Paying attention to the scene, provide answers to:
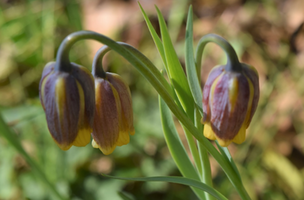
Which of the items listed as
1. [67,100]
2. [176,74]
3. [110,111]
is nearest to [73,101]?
[67,100]

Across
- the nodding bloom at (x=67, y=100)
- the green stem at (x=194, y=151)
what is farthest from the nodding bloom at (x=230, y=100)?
the nodding bloom at (x=67, y=100)

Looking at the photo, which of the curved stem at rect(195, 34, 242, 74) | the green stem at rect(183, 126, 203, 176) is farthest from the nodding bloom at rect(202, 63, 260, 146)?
the green stem at rect(183, 126, 203, 176)

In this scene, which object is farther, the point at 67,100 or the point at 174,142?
the point at 174,142

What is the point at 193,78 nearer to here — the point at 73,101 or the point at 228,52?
the point at 228,52

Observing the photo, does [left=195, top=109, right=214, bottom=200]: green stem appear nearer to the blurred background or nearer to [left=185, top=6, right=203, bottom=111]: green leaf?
[left=185, top=6, right=203, bottom=111]: green leaf

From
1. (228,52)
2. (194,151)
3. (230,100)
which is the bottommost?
(194,151)

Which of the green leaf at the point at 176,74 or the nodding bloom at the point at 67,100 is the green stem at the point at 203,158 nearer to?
→ the green leaf at the point at 176,74
